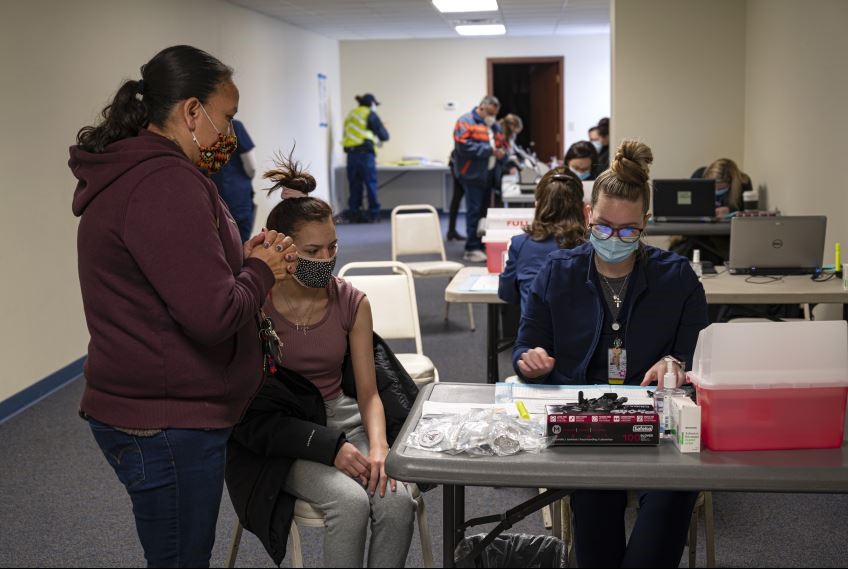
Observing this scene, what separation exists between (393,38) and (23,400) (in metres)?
9.88

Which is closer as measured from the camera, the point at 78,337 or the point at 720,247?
the point at 78,337

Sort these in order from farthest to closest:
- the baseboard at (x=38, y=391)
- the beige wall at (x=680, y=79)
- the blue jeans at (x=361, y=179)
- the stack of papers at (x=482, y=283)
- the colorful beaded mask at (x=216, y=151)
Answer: the blue jeans at (x=361, y=179), the beige wall at (x=680, y=79), the baseboard at (x=38, y=391), the stack of papers at (x=482, y=283), the colorful beaded mask at (x=216, y=151)

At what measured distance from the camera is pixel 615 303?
2.37 metres

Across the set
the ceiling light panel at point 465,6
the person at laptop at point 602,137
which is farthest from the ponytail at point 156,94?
the ceiling light panel at point 465,6

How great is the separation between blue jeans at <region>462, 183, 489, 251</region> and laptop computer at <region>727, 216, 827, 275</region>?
5.35 meters

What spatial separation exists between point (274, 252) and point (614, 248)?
887 mm

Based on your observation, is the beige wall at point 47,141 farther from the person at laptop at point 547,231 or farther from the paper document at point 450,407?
the paper document at point 450,407

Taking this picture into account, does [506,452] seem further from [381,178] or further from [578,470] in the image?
[381,178]

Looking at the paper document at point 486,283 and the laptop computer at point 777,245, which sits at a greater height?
the laptop computer at point 777,245

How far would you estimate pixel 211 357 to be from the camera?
5.73 feet

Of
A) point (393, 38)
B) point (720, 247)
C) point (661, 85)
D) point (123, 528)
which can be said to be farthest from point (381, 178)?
point (123, 528)

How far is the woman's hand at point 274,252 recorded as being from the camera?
6.14ft

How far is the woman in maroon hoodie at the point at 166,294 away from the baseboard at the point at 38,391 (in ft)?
10.1

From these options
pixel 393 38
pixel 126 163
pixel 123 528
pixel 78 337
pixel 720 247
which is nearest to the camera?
pixel 126 163
